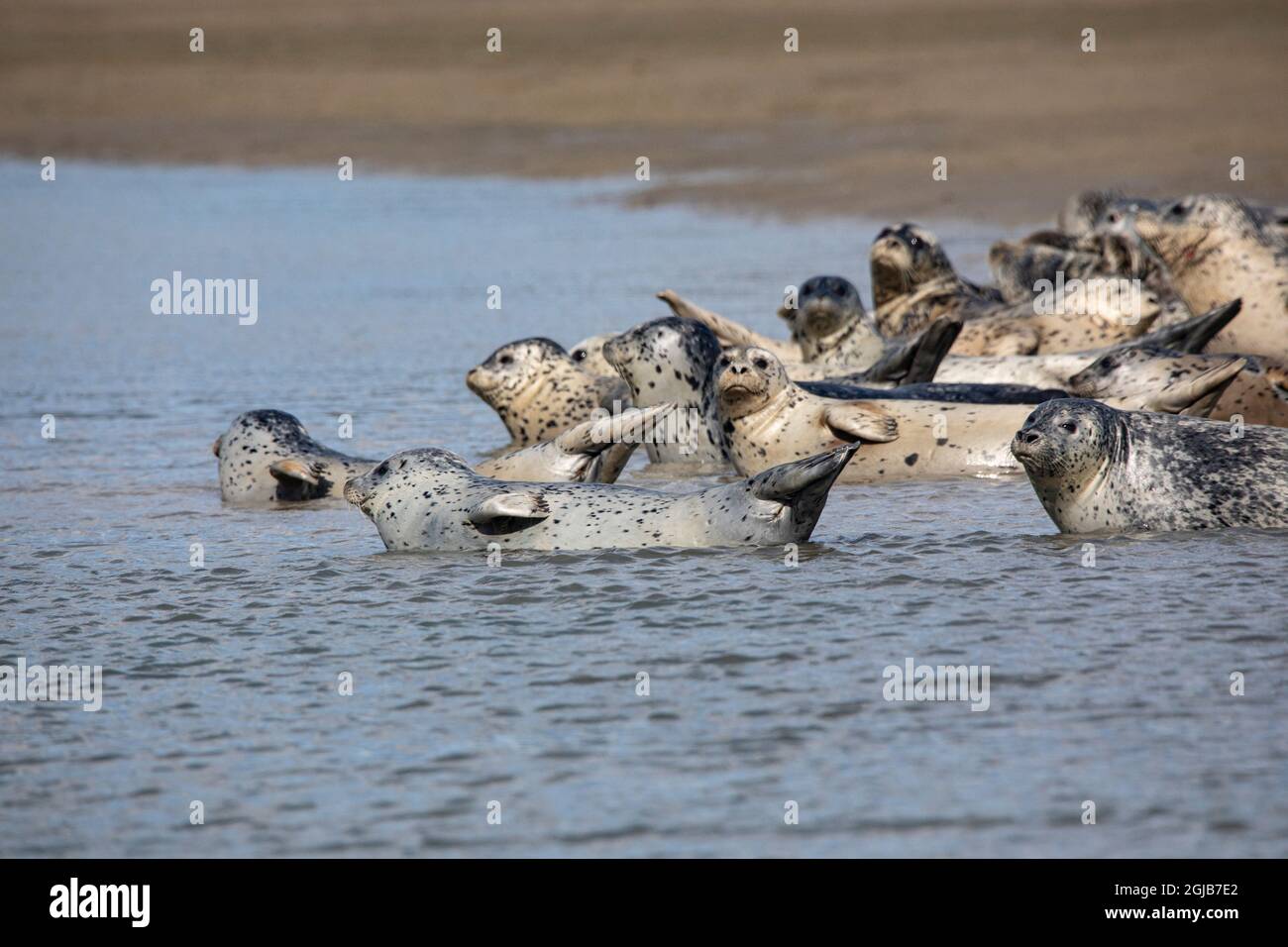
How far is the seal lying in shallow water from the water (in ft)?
0.62

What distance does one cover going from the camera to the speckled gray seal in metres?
6.18

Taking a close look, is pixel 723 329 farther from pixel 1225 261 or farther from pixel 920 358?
pixel 1225 261

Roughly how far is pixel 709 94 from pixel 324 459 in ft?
63.9

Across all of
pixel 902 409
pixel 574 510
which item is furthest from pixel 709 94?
pixel 574 510

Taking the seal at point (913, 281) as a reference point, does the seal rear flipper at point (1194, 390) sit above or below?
below

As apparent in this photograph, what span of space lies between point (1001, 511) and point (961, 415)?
3.25 feet

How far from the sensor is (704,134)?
24.2m

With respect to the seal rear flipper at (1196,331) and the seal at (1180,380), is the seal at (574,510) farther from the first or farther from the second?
the seal rear flipper at (1196,331)

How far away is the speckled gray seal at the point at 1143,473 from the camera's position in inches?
243

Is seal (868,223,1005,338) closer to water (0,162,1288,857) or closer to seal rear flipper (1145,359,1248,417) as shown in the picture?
water (0,162,1288,857)

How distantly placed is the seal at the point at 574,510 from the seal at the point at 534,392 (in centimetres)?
219

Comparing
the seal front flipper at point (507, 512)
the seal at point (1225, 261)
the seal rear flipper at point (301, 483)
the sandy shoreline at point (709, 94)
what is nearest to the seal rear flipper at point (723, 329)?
the seal at point (1225, 261)

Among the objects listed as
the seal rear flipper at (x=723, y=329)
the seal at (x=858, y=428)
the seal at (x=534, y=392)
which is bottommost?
the seal at (x=858, y=428)
